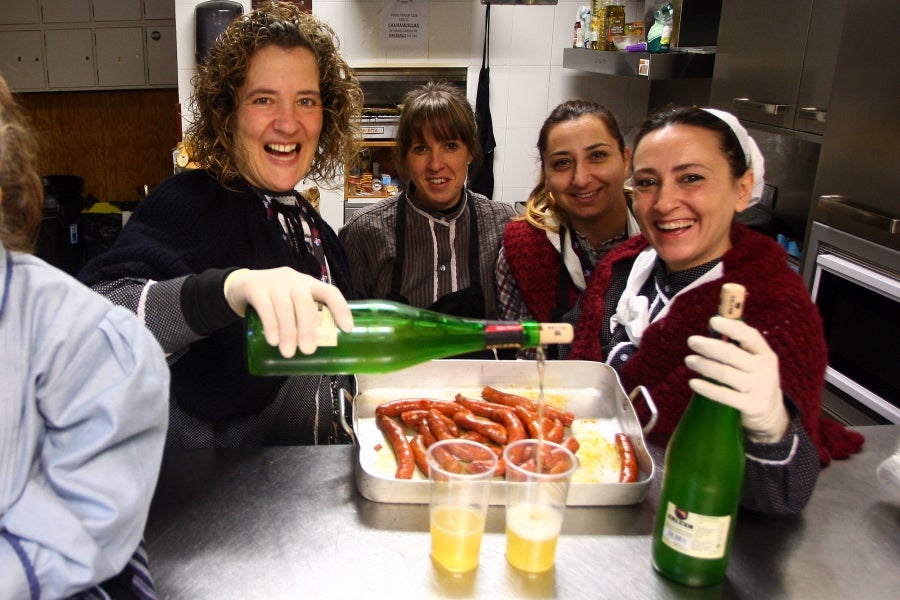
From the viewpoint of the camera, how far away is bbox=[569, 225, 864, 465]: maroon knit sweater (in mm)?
1086

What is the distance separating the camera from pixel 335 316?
0.91 m

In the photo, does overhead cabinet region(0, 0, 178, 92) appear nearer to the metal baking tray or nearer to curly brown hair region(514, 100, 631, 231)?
curly brown hair region(514, 100, 631, 231)

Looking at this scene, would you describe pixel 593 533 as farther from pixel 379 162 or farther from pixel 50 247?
pixel 50 247

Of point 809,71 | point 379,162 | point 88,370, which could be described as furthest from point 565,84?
point 88,370

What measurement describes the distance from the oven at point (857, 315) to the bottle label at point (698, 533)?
139cm

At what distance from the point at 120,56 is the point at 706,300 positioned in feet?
16.6

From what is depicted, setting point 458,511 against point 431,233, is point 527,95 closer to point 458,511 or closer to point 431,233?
point 431,233

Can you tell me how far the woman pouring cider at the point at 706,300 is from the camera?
1.02 metres

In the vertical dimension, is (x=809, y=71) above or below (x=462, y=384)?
above

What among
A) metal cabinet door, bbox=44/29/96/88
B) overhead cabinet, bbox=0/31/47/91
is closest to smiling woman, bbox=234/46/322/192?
metal cabinet door, bbox=44/29/96/88

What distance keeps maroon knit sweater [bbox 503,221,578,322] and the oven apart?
88cm

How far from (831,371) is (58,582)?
2245 mm

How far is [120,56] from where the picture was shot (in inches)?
198

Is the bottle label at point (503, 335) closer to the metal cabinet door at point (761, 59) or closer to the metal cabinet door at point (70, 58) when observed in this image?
the metal cabinet door at point (761, 59)
